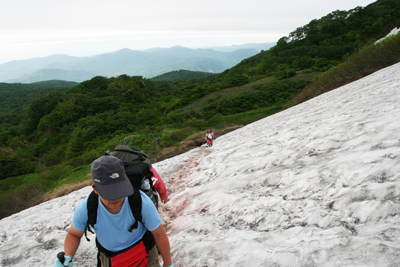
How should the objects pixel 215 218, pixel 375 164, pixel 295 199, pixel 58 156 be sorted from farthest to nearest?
pixel 58 156, pixel 215 218, pixel 295 199, pixel 375 164

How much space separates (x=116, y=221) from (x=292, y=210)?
278 centimetres

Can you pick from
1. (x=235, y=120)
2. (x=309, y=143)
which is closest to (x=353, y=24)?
(x=235, y=120)

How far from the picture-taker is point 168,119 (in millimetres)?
31359

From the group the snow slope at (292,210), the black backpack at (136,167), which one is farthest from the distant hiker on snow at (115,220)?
the snow slope at (292,210)

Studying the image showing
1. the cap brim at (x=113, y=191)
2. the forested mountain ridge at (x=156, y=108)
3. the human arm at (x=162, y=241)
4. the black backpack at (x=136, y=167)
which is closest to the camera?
the cap brim at (x=113, y=191)

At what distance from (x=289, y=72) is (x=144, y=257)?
4823cm

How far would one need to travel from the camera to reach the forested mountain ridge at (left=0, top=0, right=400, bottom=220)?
17.3 metres

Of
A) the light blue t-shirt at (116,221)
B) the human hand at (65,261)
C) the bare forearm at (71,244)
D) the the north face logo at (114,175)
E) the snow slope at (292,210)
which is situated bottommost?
the snow slope at (292,210)

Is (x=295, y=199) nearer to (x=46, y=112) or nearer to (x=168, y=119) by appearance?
(x=168, y=119)

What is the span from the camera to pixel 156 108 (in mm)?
43562

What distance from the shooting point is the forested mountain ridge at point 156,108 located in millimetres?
17328

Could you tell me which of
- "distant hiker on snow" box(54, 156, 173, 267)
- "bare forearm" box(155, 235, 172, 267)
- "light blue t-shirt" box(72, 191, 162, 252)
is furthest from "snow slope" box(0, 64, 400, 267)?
"light blue t-shirt" box(72, 191, 162, 252)

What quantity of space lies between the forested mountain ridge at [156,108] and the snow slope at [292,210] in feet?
29.0

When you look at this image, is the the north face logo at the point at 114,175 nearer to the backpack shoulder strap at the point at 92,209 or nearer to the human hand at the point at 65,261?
the backpack shoulder strap at the point at 92,209
